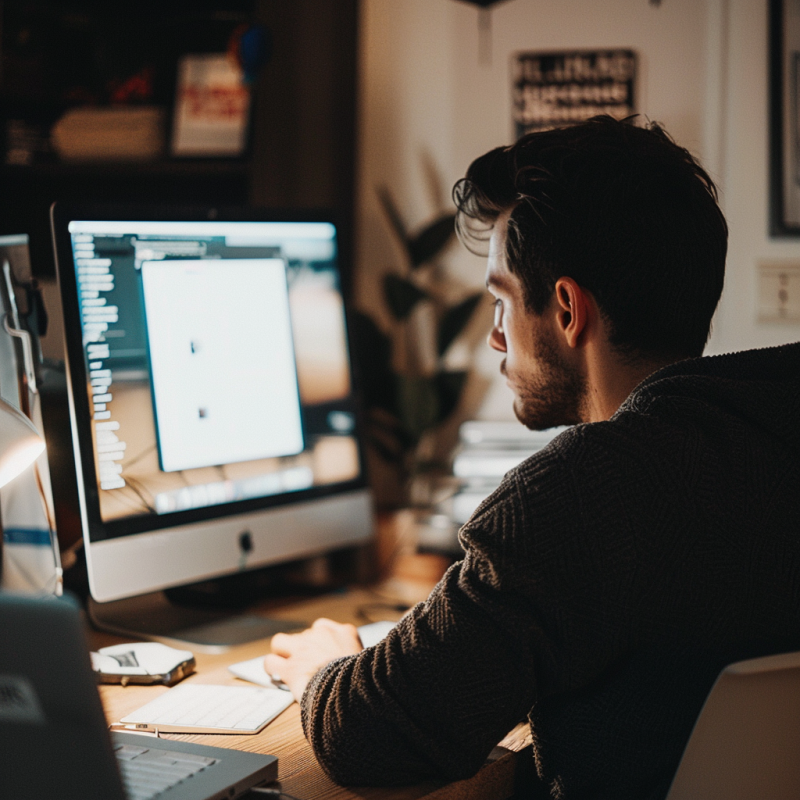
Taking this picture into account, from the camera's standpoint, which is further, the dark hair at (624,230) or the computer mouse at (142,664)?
the computer mouse at (142,664)

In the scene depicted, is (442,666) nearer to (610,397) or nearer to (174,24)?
(610,397)

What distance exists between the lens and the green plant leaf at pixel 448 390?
2166mm

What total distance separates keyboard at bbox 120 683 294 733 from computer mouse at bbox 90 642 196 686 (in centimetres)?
3

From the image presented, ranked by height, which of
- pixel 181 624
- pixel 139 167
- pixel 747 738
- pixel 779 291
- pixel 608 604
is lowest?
pixel 181 624

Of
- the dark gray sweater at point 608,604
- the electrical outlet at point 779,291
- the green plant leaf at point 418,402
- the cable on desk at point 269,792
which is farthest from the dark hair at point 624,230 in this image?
the green plant leaf at point 418,402

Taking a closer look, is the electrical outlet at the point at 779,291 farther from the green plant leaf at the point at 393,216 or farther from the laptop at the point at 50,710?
the laptop at the point at 50,710

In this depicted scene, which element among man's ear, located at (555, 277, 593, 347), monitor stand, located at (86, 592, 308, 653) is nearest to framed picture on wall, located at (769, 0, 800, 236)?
man's ear, located at (555, 277, 593, 347)

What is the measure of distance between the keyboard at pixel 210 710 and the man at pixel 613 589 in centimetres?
10

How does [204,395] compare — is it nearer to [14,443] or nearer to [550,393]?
[14,443]

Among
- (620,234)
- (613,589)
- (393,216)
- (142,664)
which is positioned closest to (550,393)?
(620,234)

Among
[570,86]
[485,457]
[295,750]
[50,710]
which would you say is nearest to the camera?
[50,710]

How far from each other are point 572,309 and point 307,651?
49 centimetres

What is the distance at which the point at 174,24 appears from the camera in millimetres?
2205

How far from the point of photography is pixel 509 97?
84.5 inches
